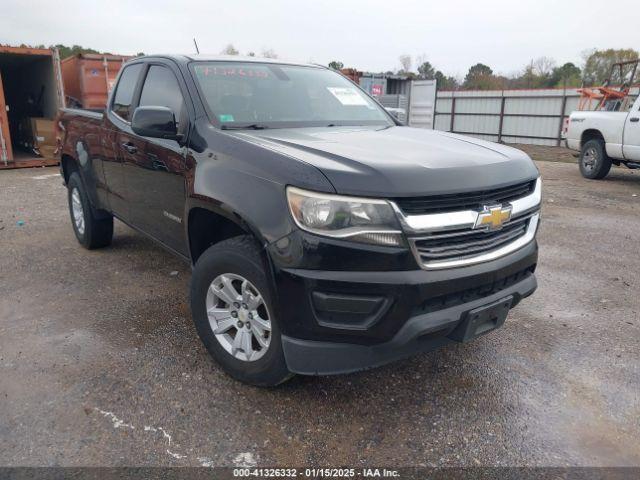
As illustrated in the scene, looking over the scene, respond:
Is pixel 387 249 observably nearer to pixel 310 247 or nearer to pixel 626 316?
pixel 310 247

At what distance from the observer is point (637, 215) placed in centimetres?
737

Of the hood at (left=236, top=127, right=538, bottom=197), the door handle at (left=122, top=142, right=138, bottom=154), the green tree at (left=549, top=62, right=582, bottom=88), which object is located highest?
the green tree at (left=549, top=62, right=582, bottom=88)

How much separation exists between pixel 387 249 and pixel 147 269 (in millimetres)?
3215

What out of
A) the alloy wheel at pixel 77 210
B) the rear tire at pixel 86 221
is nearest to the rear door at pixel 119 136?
the rear tire at pixel 86 221

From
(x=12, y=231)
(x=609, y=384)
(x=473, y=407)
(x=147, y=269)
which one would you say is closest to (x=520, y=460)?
(x=473, y=407)

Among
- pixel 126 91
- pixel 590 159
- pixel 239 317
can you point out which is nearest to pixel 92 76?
pixel 126 91

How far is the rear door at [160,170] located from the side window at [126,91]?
0.70 ft

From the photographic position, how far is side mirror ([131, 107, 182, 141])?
298cm

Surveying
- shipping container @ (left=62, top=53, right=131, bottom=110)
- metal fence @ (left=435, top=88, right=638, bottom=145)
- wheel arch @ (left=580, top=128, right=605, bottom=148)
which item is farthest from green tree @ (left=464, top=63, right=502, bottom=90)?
shipping container @ (left=62, top=53, right=131, bottom=110)

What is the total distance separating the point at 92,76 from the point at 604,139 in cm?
1163

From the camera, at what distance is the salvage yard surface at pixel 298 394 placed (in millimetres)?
2404

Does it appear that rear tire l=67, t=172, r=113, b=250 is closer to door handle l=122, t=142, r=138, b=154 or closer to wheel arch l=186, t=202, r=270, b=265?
door handle l=122, t=142, r=138, b=154

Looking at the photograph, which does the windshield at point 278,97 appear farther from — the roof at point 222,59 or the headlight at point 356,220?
the headlight at point 356,220

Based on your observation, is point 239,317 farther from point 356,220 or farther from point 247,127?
point 247,127
